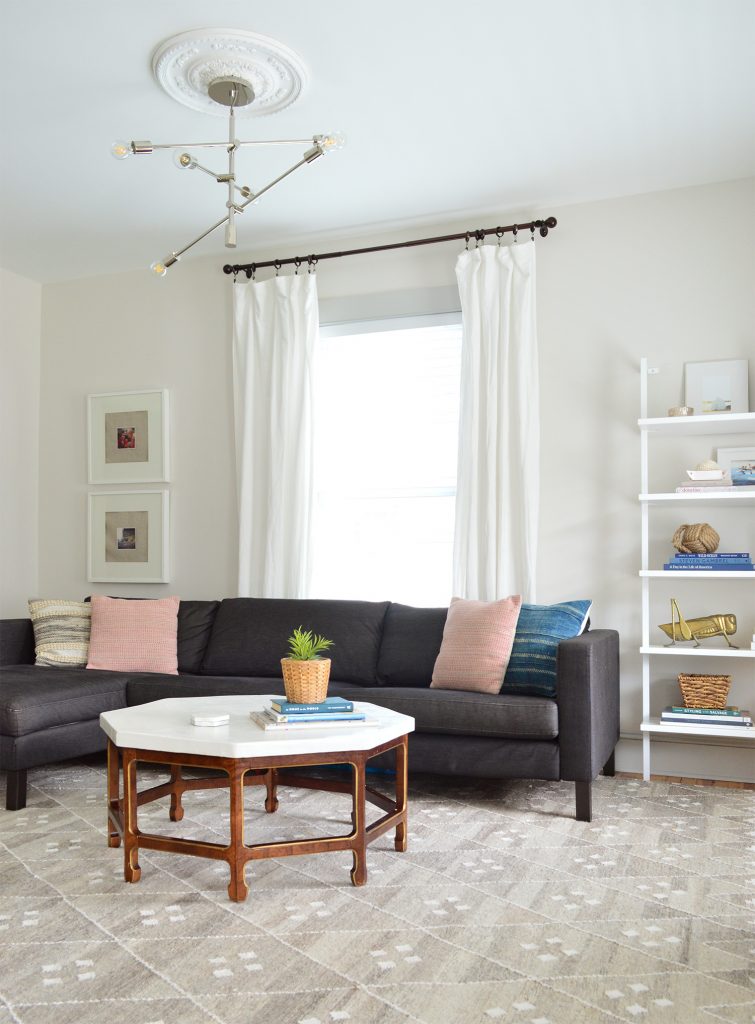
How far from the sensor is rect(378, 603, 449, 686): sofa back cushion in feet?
13.8

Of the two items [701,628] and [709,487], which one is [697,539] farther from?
[701,628]

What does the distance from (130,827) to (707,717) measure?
2435 mm

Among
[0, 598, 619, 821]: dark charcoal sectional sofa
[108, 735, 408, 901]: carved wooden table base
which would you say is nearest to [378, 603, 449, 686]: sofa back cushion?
[0, 598, 619, 821]: dark charcoal sectional sofa

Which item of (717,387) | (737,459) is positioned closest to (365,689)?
(737,459)

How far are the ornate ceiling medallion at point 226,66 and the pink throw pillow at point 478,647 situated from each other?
7.34 feet

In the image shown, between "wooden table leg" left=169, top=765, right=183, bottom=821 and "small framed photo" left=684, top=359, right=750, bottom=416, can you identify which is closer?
"wooden table leg" left=169, top=765, right=183, bottom=821

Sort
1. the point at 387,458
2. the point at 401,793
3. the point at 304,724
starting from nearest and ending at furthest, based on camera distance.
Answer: the point at 304,724 < the point at 401,793 < the point at 387,458

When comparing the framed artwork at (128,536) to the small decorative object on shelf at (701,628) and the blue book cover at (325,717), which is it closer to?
the blue book cover at (325,717)

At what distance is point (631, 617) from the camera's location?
14.2 ft

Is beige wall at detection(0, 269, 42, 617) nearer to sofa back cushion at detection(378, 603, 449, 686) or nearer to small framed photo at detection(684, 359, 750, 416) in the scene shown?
sofa back cushion at detection(378, 603, 449, 686)

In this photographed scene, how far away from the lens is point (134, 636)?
182 inches

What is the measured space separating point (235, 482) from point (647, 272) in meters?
2.47

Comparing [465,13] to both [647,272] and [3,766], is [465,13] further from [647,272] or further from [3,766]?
[3,766]

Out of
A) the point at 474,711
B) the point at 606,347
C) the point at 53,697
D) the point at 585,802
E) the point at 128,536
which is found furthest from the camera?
the point at 128,536
